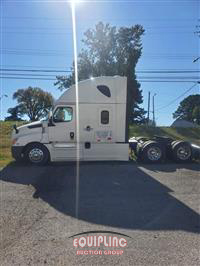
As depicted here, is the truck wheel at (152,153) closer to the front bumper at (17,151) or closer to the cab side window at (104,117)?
the cab side window at (104,117)

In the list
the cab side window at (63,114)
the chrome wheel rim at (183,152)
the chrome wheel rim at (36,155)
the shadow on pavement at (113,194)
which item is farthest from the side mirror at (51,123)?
the chrome wheel rim at (183,152)

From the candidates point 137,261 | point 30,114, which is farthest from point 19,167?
point 30,114

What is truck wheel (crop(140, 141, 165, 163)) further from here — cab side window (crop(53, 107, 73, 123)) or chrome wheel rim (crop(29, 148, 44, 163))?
chrome wheel rim (crop(29, 148, 44, 163))

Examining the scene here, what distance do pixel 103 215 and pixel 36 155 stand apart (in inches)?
256

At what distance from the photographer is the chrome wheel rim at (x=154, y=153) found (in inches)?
460

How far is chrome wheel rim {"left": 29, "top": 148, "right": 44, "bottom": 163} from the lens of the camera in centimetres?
1137

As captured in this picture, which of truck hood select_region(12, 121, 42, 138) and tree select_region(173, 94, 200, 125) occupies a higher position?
tree select_region(173, 94, 200, 125)

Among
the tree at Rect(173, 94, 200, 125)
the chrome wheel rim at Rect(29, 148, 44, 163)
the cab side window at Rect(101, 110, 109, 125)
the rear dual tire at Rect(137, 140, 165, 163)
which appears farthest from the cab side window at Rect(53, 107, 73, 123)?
the tree at Rect(173, 94, 200, 125)

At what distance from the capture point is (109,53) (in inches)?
1528

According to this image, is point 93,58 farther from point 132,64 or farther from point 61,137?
point 61,137

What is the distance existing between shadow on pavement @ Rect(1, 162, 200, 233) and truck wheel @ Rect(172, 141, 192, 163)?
0.89 m

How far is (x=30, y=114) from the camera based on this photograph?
7925 cm

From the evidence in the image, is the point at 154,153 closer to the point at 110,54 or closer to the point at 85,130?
the point at 85,130

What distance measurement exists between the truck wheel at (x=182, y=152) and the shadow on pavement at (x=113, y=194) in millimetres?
894
